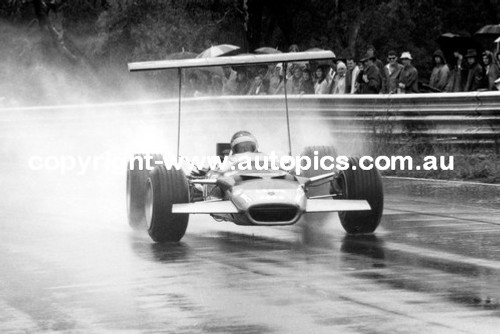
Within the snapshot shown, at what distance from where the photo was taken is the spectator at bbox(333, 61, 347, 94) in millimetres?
25047

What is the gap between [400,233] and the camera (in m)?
14.0

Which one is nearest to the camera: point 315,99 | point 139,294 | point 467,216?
point 139,294

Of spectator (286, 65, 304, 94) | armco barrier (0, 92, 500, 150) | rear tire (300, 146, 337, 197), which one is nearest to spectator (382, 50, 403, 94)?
armco barrier (0, 92, 500, 150)

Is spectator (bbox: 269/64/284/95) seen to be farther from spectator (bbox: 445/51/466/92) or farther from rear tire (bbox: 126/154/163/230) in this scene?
rear tire (bbox: 126/154/163/230)

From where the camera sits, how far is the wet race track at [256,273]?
8.89 meters

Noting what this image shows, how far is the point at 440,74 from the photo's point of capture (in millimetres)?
23656

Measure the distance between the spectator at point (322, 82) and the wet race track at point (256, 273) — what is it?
314 inches

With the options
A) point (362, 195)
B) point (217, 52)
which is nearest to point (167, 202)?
point (362, 195)

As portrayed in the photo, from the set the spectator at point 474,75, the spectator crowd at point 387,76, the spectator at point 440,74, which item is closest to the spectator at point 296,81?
the spectator crowd at point 387,76

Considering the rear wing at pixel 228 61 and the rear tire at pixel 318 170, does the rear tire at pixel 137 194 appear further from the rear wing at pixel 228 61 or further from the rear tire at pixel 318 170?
the rear tire at pixel 318 170

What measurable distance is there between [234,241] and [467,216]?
332cm

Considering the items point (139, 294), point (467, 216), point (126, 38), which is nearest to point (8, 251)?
point (139, 294)

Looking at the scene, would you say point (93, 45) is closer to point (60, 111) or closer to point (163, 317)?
point (60, 111)

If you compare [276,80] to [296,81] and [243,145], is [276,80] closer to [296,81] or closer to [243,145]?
[296,81]
